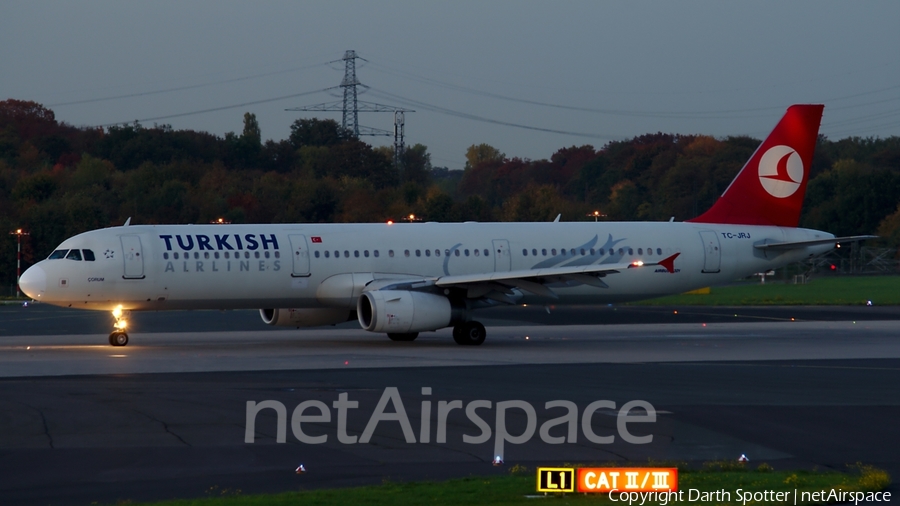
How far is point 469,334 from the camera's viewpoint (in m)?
27.9

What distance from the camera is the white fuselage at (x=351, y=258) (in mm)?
26797

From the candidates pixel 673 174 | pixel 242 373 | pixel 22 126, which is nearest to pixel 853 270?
pixel 673 174

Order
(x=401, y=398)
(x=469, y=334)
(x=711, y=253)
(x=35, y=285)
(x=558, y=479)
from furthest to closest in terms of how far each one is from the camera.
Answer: (x=711, y=253) → (x=469, y=334) → (x=35, y=285) → (x=401, y=398) → (x=558, y=479)

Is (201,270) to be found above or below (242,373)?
above

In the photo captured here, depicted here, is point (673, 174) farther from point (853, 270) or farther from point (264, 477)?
point (264, 477)

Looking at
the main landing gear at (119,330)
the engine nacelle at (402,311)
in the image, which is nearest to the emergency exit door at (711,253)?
the engine nacelle at (402,311)

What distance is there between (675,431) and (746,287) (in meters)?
47.4

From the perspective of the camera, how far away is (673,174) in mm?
105812

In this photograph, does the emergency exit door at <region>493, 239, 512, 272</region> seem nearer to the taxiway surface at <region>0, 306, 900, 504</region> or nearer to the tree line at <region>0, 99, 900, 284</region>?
the taxiway surface at <region>0, 306, 900, 504</region>

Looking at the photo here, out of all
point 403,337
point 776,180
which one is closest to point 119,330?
point 403,337

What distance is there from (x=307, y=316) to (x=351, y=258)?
2226 mm

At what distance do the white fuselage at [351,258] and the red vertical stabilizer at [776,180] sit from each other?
1.97 ft

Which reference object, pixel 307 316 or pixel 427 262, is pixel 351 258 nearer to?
pixel 427 262

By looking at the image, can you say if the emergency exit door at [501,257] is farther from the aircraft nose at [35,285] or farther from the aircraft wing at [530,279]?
the aircraft nose at [35,285]
